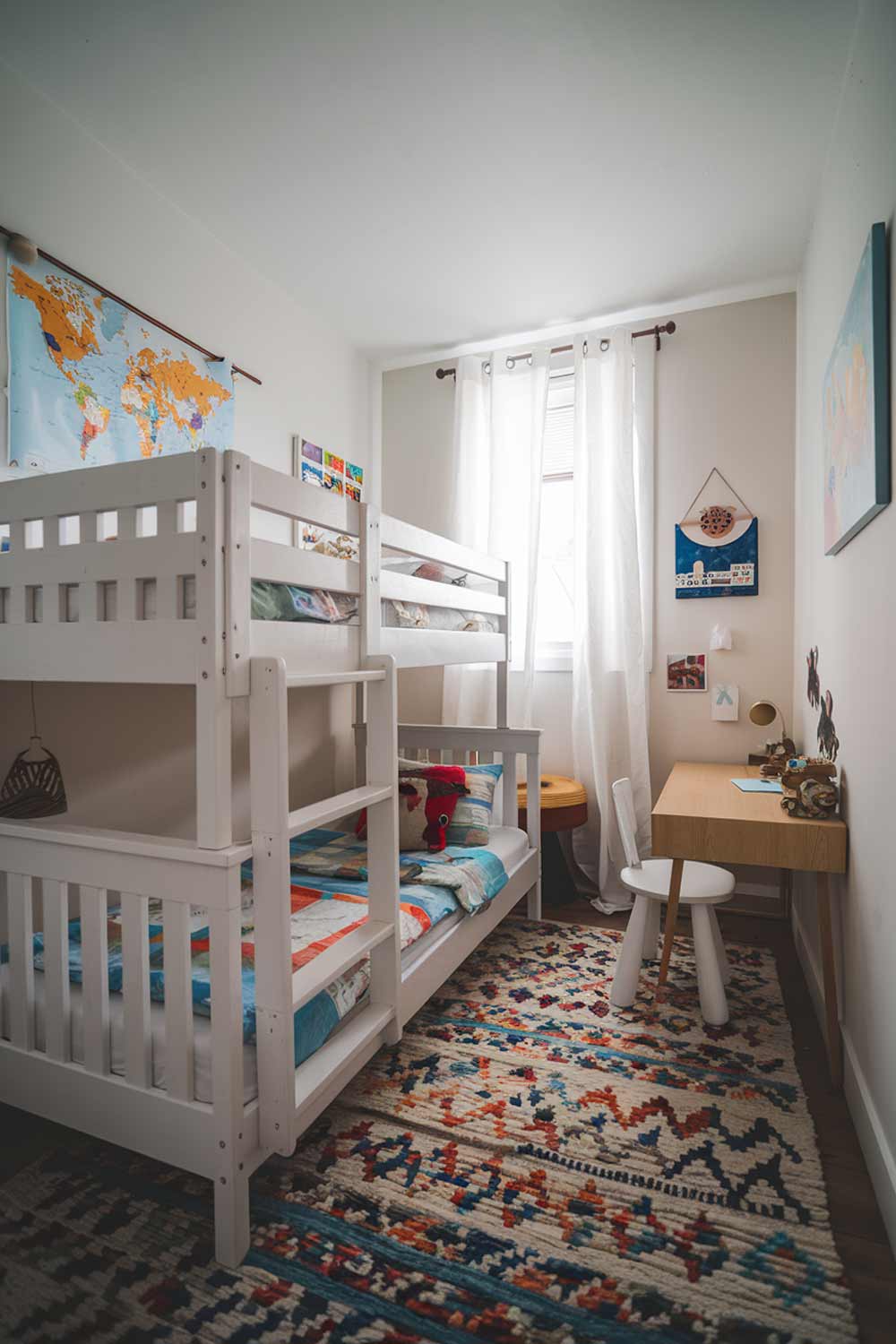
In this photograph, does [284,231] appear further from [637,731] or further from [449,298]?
[637,731]

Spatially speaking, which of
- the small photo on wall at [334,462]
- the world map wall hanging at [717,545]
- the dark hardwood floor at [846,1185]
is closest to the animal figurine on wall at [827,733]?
the dark hardwood floor at [846,1185]

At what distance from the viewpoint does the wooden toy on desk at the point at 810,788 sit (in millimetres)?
2025

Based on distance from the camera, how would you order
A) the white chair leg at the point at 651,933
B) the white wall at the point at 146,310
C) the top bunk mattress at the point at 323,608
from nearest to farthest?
the top bunk mattress at the point at 323,608 → the white wall at the point at 146,310 → the white chair leg at the point at 651,933

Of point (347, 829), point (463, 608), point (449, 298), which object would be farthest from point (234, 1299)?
point (449, 298)

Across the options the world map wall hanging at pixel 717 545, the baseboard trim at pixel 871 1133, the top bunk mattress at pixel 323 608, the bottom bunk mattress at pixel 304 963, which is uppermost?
the world map wall hanging at pixel 717 545

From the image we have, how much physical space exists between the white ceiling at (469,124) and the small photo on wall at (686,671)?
1.69 m

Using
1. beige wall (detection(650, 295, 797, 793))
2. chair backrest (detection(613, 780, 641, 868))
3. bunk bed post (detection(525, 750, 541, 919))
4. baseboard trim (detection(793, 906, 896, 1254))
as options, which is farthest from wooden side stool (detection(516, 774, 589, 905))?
baseboard trim (detection(793, 906, 896, 1254))

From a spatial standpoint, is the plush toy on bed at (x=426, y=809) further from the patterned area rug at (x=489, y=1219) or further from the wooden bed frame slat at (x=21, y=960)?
the wooden bed frame slat at (x=21, y=960)

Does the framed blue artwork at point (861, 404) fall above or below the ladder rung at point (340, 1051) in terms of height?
above

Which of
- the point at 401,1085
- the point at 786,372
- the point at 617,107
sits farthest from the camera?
the point at 786,372

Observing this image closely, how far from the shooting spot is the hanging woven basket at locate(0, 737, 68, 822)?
194 centimetres

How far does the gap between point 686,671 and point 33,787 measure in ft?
8.89

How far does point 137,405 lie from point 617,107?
5.79ft

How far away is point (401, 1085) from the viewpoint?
1.90m
